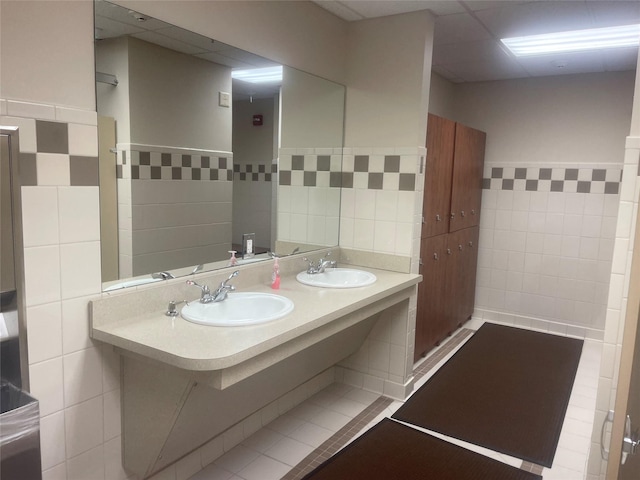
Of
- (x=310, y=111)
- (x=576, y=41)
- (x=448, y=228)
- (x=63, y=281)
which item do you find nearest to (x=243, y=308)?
(x=63, y=281)

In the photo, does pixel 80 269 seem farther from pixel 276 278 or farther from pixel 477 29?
pixel 477 29

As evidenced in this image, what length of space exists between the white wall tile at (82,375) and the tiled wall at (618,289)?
1969mm

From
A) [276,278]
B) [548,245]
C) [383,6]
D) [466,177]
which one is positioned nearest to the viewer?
[276,278]

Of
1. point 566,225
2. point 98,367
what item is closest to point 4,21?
point 98,367

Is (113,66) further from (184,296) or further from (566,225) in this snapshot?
(566,225)

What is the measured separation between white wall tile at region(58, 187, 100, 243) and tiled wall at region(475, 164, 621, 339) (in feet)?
13.1

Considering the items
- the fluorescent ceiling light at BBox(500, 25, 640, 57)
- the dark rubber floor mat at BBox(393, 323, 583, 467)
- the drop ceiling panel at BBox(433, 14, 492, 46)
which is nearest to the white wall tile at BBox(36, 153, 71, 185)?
the dark rubber floor mat at BBox(393, 323, 583, 467)

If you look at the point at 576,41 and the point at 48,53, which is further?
the point at 576,41

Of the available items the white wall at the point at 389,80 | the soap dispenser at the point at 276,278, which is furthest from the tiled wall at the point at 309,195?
the soap dispenser at the point at 276,278

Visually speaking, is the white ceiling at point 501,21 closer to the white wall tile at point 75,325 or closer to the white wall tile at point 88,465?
the white wall tile at point 75,325

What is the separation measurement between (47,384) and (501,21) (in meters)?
3.13

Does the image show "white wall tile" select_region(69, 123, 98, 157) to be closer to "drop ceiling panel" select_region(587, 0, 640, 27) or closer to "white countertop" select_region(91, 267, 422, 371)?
"white countertop" select_region(91, 267, 422, 371)

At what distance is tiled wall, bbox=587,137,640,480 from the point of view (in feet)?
5.86

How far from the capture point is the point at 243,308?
231cm
